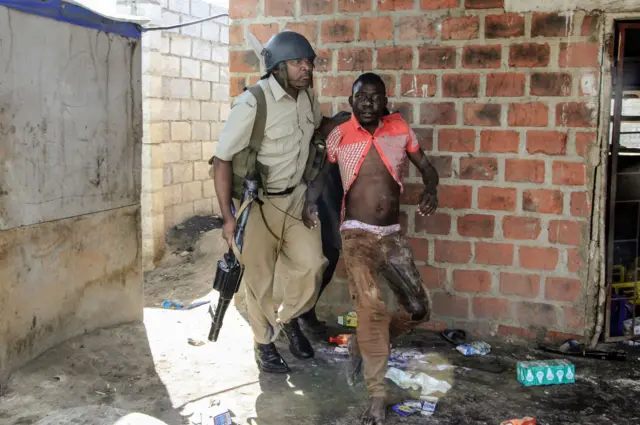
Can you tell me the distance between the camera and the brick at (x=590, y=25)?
4047mm

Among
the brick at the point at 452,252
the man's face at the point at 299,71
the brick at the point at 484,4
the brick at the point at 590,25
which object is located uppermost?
the brick at the point at 484,4

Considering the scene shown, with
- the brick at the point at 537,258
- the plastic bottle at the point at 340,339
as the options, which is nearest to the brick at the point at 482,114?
the brick at the point at 537,258

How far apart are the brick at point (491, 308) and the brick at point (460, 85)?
136 centimetres

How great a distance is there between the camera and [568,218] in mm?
4219

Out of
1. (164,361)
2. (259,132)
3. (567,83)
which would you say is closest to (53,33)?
(259,132)

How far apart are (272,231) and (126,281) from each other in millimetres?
1374

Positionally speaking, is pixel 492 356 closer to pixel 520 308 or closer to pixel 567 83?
pixel 520 308

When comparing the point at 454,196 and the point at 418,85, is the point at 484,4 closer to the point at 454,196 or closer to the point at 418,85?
the point at 418,85

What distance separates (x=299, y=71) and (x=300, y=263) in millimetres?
1088

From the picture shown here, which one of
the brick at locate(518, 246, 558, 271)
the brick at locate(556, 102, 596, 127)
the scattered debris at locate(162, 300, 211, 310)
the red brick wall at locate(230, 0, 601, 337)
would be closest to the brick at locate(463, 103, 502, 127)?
the red brick wall at locate(230, 0, 601, 337)

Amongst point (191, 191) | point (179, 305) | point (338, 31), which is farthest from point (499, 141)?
point (191, 191)

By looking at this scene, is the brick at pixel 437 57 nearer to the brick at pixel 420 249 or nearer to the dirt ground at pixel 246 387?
the brick at pixel 420 249

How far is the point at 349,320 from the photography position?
15.4 ft

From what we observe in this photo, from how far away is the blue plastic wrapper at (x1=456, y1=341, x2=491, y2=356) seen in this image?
416 centimetres
